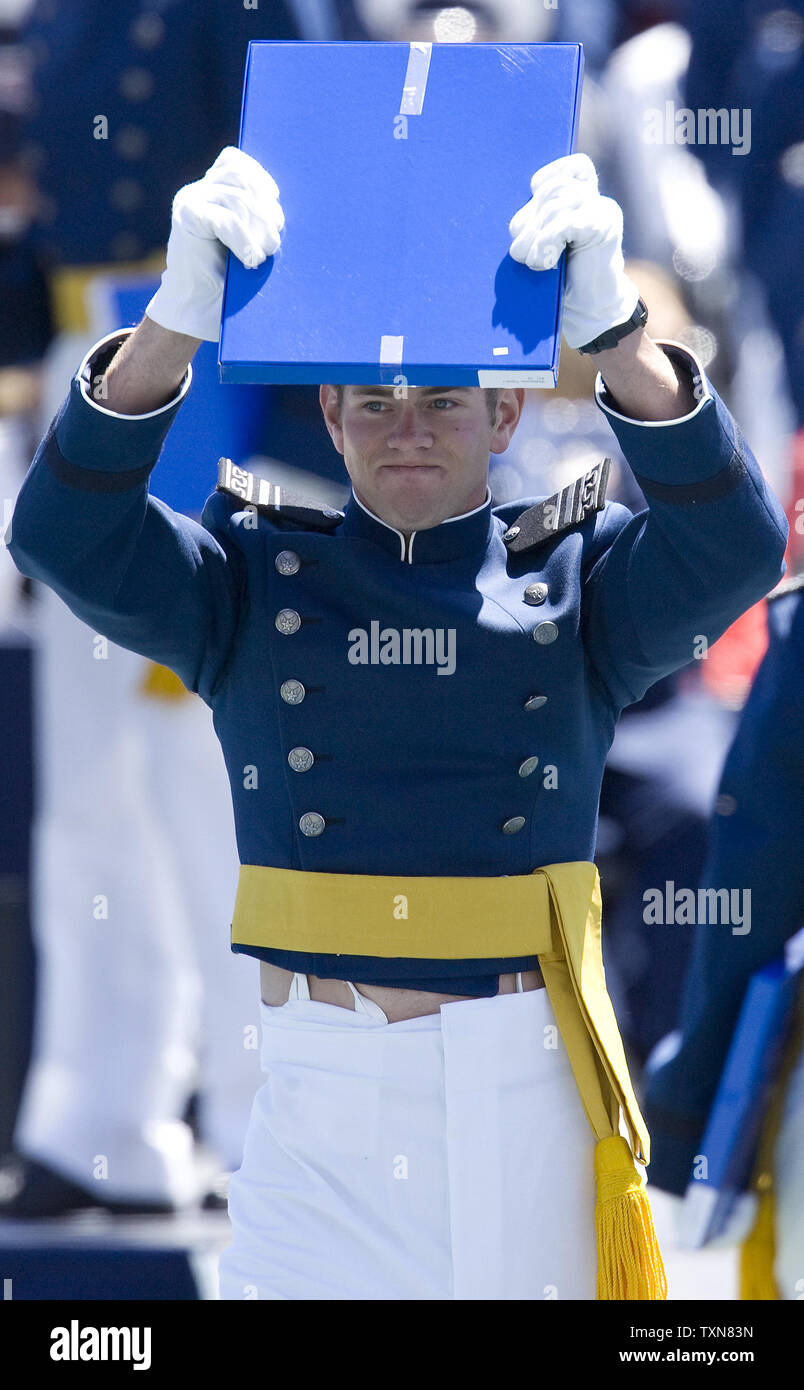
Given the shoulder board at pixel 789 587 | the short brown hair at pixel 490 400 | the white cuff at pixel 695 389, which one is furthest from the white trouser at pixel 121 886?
the white cuff at pixel 695 389

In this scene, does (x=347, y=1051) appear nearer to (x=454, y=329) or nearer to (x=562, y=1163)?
(x=562, y=1163)

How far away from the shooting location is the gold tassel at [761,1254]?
2.89 metres

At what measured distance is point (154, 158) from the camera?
3.65 m

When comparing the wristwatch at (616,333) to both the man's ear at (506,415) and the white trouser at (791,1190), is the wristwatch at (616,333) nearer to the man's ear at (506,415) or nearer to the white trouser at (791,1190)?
the man's ear at (506,415)

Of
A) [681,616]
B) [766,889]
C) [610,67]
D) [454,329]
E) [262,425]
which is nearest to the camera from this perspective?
[454,329]

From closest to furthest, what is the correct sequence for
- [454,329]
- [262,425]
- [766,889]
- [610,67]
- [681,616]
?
[454,329]
[681,616]
[766,889]
[262,425]
[610,67]

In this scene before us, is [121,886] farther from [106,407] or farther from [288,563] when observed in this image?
[106,407]

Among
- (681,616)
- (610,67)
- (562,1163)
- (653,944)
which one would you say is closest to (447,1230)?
(562,1163)

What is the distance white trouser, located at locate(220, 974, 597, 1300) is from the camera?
2055 mm

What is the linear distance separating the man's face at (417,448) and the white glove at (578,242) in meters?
0.18

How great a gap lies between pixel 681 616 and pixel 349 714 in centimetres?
35

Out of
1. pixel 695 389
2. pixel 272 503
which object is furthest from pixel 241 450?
pixel 695 389

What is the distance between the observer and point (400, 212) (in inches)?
78.3

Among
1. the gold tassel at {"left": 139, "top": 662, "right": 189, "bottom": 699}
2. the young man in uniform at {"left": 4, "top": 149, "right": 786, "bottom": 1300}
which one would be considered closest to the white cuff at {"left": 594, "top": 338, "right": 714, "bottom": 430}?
the young man in uniform at {"left": 4, "top": 149, "right": 786, "bottom": 1300}
